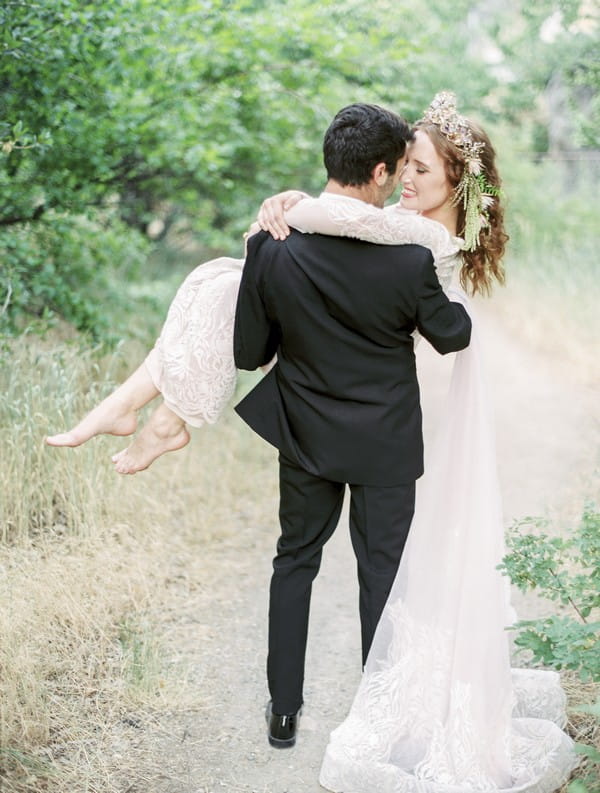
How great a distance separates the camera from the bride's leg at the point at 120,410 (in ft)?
9.10

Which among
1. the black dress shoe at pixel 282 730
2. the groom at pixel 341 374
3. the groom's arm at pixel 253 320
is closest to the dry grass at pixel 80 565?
the black dress shoe at pixel 282 730

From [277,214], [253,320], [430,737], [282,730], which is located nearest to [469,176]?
[277,214]

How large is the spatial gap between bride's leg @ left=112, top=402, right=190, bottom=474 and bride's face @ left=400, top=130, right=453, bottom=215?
40.7 inches

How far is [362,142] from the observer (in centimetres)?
230

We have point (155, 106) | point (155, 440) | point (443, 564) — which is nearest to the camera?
point (443, 564)

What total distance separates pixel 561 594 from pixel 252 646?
1456 mm

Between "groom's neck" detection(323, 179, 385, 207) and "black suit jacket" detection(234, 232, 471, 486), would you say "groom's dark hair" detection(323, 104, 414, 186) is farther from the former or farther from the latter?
"black suit jacket" detection(234, 232, 471, 486)

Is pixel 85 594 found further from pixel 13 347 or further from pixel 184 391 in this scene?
pixel 13 347

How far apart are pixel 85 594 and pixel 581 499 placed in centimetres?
260

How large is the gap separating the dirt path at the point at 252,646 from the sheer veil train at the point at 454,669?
308 millimetres

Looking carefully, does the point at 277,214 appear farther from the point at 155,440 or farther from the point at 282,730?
the point at 282,730

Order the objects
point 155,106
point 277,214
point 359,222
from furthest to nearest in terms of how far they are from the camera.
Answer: point 155,106, point 277,214, point 359,222

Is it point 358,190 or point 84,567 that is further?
point 84,567

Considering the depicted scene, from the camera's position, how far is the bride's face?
104 inches
